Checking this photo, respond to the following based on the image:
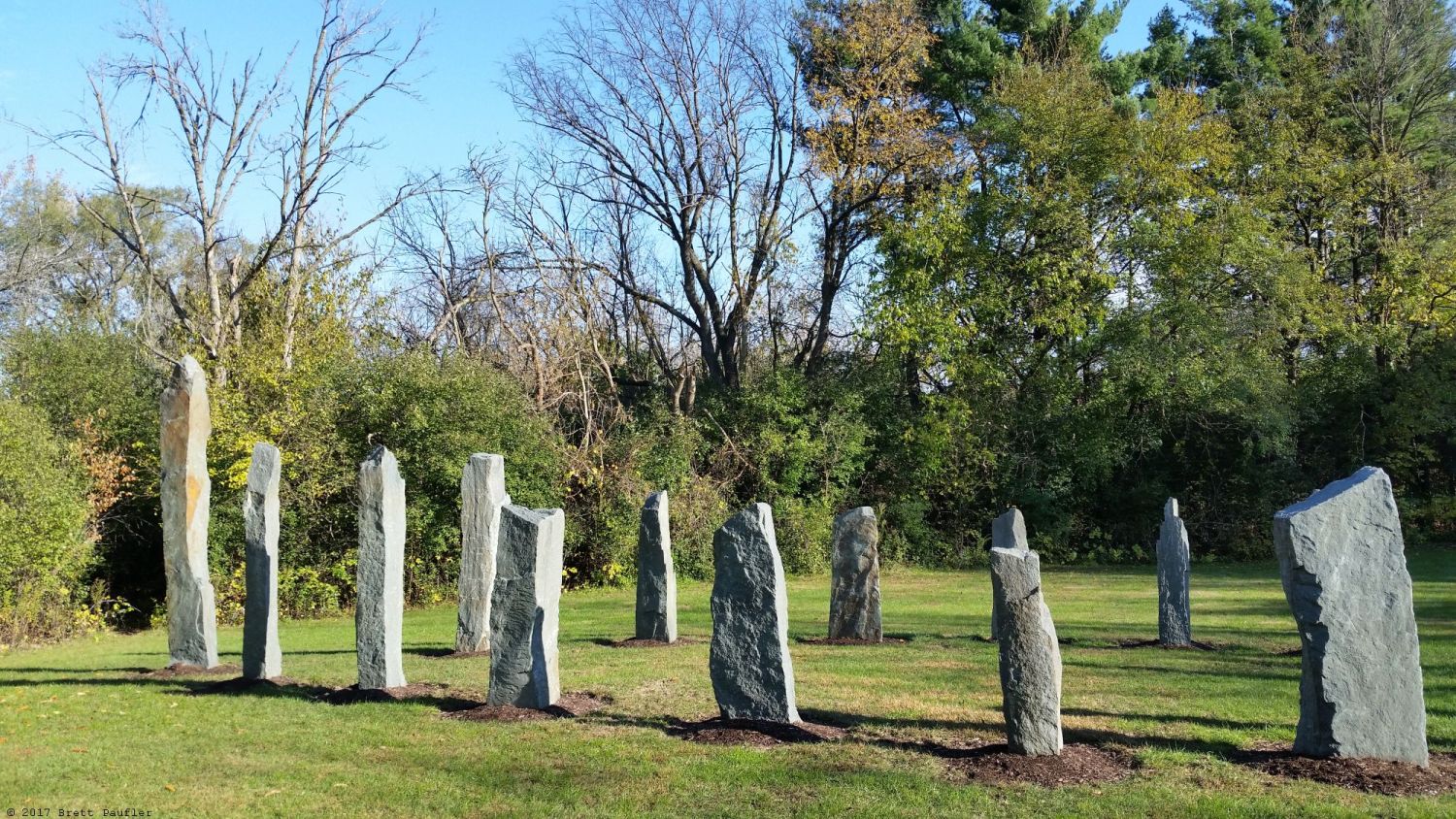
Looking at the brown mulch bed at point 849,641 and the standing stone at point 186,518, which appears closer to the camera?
the standing stone at point 186,518

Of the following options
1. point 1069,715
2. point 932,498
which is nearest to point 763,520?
point 1069,715

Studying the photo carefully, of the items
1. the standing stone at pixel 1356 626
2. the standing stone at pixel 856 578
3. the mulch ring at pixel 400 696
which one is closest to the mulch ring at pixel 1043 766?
the standing stone at pixel 1356 626

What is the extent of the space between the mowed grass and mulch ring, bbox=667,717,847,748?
0.16m

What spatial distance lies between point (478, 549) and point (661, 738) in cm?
545

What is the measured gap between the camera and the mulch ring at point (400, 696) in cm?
987

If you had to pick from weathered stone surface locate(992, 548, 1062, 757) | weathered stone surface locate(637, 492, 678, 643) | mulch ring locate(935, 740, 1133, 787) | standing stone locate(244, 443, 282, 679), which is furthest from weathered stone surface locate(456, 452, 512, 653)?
weathered stone surface locate(992, 548, 1062, 757)

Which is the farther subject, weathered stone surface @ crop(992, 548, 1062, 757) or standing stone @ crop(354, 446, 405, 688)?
standing stone @ crop(354, 446, 405, 688)

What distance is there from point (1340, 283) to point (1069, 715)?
2554cm

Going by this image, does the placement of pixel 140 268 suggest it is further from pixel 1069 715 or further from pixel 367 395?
pixel 1069 715

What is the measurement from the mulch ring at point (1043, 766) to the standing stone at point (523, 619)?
3.49 m

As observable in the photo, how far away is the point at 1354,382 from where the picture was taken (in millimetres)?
27250

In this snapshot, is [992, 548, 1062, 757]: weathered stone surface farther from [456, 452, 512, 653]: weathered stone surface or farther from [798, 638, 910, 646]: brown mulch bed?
[456, 452, 512, 653]: weathered stone surface

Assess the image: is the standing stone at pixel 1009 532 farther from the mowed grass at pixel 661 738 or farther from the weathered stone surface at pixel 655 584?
the weathered stone surface at pixel 655 584

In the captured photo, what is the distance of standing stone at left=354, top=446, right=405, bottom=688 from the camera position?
10.2 meters
